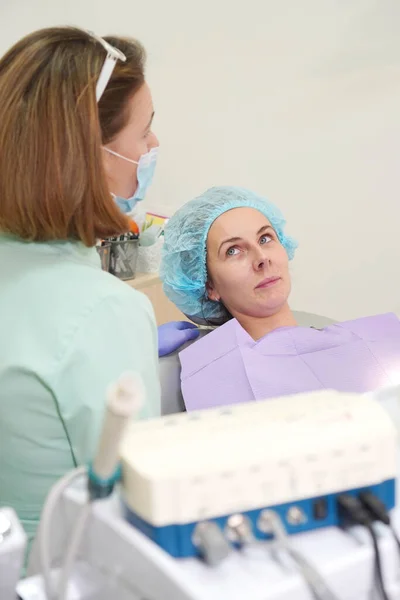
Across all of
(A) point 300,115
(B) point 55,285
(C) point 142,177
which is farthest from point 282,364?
(A) point 300,115

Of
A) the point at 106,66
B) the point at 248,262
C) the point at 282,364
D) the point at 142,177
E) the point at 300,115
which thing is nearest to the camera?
the point at 106,66

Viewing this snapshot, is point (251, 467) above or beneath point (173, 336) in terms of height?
above

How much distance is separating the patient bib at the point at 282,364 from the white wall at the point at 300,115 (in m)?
0.73

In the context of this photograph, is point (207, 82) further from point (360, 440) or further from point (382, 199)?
point (360, 440)

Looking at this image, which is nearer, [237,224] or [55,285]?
[55,285]

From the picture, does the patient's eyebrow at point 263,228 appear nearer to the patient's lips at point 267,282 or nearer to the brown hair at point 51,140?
the patient's lips at point 267,282

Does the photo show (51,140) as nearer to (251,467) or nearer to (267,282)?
(251,467)

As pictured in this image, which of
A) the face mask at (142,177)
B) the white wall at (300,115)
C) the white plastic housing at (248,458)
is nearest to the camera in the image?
the white plastic housing at (248,458)

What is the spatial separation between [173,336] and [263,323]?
252 millimetres

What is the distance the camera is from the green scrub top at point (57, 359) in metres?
0.92

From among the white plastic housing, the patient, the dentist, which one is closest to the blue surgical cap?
the patient

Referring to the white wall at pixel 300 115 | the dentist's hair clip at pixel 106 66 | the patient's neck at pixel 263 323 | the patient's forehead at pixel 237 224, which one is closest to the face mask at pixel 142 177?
the dentist's hair clip at pixel 106 66

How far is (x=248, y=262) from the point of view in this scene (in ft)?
5.72

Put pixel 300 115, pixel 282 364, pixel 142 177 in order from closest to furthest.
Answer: pixel 142 177 < pixel 282 364 < pixel 300 115
